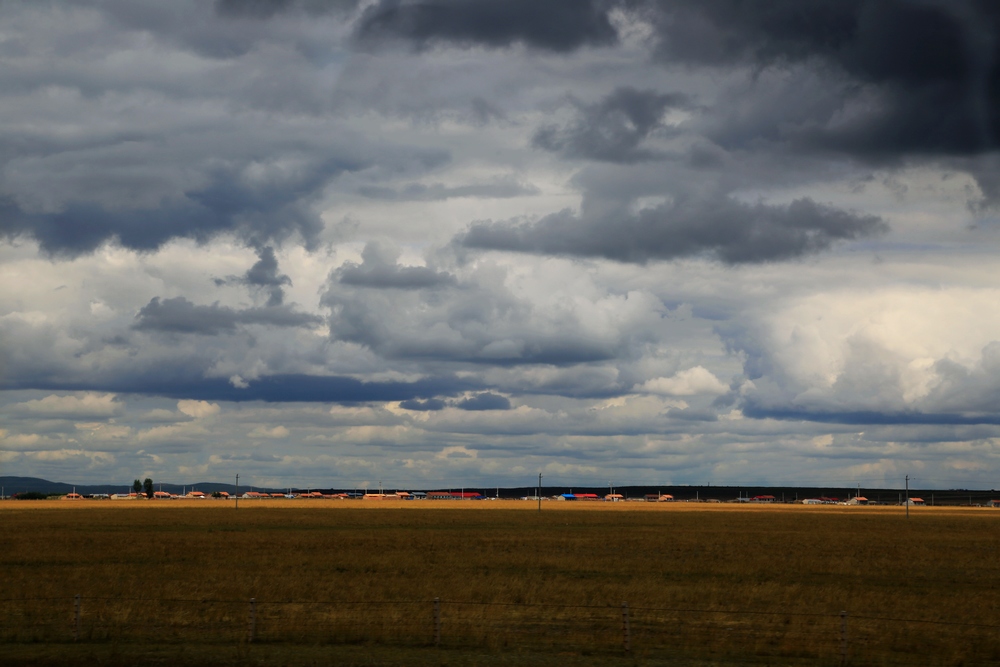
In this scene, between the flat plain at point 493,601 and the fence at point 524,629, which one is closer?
the flat plain at point 493,601

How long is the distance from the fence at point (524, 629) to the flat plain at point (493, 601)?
11cm

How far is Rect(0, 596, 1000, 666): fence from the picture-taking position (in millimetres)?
32312

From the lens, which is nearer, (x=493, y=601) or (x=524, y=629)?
(x=524, y=629)

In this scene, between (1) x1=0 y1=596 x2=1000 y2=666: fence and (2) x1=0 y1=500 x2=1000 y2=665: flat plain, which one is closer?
(2) x1=0 y1=500 x2=1000 y2=665: flat plain

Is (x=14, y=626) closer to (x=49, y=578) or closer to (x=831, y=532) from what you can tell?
(x=49, y=578)

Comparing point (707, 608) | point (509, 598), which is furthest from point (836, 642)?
point (509, 598)

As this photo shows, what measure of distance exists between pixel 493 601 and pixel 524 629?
7527mm

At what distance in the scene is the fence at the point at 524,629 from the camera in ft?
106

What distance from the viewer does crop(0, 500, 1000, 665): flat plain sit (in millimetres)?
31719

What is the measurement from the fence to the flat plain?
0.36ft

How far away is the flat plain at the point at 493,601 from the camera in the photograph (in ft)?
104

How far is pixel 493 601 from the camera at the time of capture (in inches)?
1735

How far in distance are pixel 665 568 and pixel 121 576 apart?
3069cm

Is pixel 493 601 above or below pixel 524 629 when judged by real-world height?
above
